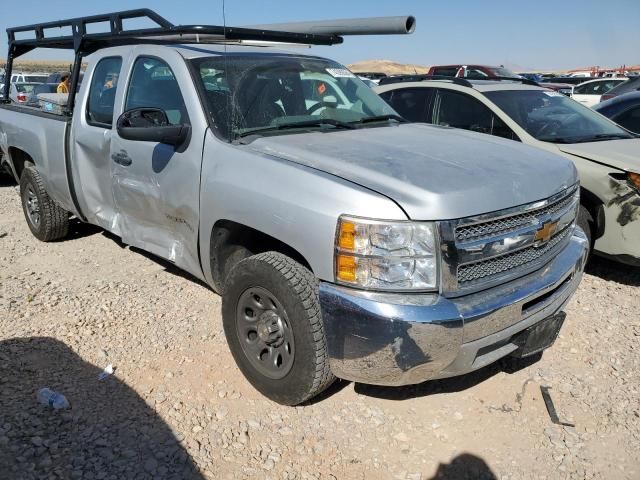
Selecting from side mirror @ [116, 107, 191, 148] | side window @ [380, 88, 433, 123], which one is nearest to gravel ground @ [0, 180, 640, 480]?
side mirror @ [116, 107, 191, 148]

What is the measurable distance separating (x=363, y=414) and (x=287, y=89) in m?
2.13

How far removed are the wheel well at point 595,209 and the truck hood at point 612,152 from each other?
29 centimetres

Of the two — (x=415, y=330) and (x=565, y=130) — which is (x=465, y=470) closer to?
(x=415, y=330)

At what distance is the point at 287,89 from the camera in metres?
3.74

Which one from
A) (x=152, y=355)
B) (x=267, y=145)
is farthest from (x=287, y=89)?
(x=152, y=355)

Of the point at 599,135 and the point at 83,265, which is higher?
the point at 599,135

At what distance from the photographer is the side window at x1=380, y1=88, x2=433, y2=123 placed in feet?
20.6

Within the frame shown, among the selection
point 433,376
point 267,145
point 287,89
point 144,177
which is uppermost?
point 287,89

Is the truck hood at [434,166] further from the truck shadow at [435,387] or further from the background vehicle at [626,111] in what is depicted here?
the background vehicle at [626,111]

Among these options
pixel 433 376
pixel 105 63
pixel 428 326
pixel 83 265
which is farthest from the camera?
pixel 83 265

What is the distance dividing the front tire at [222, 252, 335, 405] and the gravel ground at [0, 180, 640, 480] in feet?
0.62

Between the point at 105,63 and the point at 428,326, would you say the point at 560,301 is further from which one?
the point at 105,63

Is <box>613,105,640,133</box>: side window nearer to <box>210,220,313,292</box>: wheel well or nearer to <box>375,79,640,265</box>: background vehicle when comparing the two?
<box>375,79,640,265</box>: background vehicle

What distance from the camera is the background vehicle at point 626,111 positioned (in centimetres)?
672
